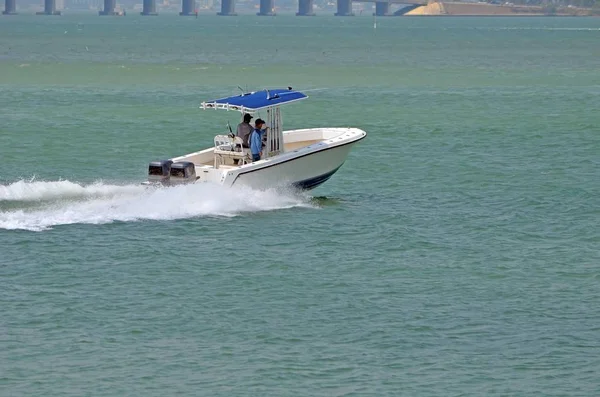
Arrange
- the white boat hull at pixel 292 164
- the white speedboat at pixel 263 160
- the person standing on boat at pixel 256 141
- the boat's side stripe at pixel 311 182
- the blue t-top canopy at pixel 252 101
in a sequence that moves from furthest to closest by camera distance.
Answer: the boat's side stripe at pixel 311 182 → the blue t-top canopy at pixel 252 101 → the person standing on boat at pixel 256 141 → the white boat hull at pixel 292 164 → the white speedboat at pixel 263 160

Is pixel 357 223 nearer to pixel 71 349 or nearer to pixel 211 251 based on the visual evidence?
pixel 211 251

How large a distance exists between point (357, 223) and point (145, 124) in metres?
27.2

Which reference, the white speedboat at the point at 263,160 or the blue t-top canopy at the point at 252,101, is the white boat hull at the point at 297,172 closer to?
the white speedboat at the point at 263,160

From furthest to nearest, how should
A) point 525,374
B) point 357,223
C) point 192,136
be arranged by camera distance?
point 192,136 → point 357,223 → point 525,374

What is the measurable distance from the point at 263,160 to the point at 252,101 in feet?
5.83

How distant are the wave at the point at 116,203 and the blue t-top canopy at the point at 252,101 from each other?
2.17 m

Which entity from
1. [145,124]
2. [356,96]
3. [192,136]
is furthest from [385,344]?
[356,96]

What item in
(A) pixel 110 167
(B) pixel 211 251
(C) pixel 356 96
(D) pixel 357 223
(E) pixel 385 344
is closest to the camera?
(E) pixel 385 344

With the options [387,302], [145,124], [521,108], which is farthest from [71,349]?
[521,108]

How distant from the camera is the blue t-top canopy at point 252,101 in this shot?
108ft

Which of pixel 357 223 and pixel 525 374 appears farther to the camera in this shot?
pixel 357 223

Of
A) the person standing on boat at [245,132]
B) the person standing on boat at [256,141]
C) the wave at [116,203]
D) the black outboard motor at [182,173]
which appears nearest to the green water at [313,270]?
the wave at [116,203]

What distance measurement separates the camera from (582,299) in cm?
2481

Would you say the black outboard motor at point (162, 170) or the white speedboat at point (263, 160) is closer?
the black outboard motor at point (162, 170)
